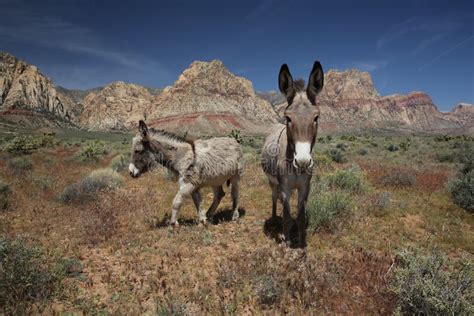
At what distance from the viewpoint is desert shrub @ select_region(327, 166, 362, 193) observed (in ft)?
31.7

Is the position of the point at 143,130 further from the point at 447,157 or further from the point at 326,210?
the point at 447,157

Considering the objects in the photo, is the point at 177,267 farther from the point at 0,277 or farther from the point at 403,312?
the point at 403,312

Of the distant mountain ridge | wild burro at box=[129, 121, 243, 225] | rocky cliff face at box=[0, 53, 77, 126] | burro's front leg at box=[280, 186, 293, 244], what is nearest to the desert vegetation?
burro's front leg at box=[280, 186, 293, 244]

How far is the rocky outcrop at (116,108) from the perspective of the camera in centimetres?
16962

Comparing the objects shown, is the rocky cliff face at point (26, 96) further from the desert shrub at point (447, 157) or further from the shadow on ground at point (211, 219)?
the desert shrub at point (447, 157)

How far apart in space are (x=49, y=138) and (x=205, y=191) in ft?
91.2

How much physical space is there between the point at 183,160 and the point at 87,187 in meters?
5.42

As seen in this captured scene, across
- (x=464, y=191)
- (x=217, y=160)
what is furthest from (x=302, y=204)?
(x=464, y=191)

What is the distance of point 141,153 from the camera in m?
7.09

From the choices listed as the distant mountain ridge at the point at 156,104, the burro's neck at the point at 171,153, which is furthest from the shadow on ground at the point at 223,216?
the distant mountain ridge at the point at 156,104

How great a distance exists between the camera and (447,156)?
60.7 ft

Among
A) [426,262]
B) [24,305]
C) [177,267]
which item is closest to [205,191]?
[177,267]

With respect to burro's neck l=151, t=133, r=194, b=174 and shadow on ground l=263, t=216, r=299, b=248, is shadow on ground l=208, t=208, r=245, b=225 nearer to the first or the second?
shadow on ground l=263, t=216, r=299, b=248

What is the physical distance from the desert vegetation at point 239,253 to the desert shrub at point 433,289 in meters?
0.02
